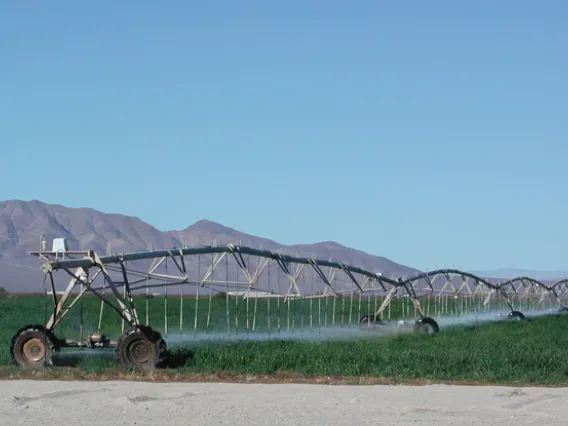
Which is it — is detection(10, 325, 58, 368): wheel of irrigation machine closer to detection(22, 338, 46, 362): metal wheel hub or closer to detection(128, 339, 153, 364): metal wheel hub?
detection(22, 338, 46, 362): metal wheel hub

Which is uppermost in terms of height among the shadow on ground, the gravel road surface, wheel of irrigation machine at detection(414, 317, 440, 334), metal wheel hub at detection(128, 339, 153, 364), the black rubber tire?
the black rubber tire

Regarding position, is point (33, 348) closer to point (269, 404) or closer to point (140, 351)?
point (140, 351)

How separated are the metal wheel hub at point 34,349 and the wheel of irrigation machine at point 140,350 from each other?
2.00 metres

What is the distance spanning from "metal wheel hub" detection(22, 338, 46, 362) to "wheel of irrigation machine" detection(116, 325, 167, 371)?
2.00 meters

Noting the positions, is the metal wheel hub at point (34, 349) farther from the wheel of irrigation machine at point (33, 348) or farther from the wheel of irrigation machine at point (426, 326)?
the wheel of irrigation machine at point (426, 326)

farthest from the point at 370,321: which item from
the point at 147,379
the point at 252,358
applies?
the point at 147,379

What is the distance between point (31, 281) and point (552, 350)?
107 m

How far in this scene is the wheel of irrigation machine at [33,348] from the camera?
26797 millimetres

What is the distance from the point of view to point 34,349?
27.0 metres

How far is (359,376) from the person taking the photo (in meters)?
26.5

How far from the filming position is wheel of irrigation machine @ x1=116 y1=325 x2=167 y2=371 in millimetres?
26734

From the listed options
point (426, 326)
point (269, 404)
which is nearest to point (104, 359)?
point (269, 404)

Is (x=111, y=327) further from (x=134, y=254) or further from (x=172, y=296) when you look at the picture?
(x=172, y=296)

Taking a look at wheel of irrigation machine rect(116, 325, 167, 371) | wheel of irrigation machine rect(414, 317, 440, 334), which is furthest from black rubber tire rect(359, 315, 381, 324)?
wheel of irrigation machine rect(116, 325, 167, 371)
